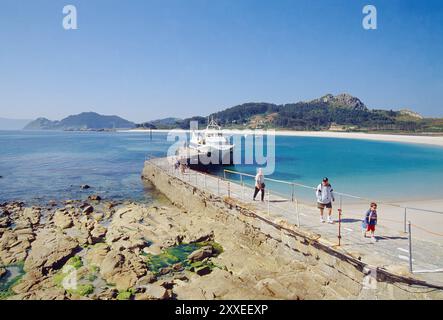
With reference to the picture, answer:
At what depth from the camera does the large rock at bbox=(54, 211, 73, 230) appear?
1758 centimetres

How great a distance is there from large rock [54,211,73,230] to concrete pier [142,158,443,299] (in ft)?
25.4

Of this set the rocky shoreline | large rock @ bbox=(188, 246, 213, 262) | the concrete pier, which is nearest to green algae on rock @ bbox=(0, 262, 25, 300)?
the rocky shoreline

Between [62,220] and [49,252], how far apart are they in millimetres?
5874

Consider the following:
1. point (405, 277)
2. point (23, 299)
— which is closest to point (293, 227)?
point (405, 277)

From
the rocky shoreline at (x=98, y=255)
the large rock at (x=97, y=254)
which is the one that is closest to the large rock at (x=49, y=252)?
the rocky shoreline at (x=98, y=255)

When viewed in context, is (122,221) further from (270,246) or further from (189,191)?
(270,246)

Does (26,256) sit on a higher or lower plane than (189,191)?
lower

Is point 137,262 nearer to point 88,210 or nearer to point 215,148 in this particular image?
point 88,210

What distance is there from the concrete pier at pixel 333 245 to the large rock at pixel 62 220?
25.4 ft

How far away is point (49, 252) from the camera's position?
43.2ft

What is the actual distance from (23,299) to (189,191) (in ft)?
38.8

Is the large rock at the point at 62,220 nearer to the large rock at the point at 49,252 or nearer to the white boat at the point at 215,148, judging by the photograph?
the large rock at the point at 49,252

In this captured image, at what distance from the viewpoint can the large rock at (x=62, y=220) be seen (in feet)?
57.7
